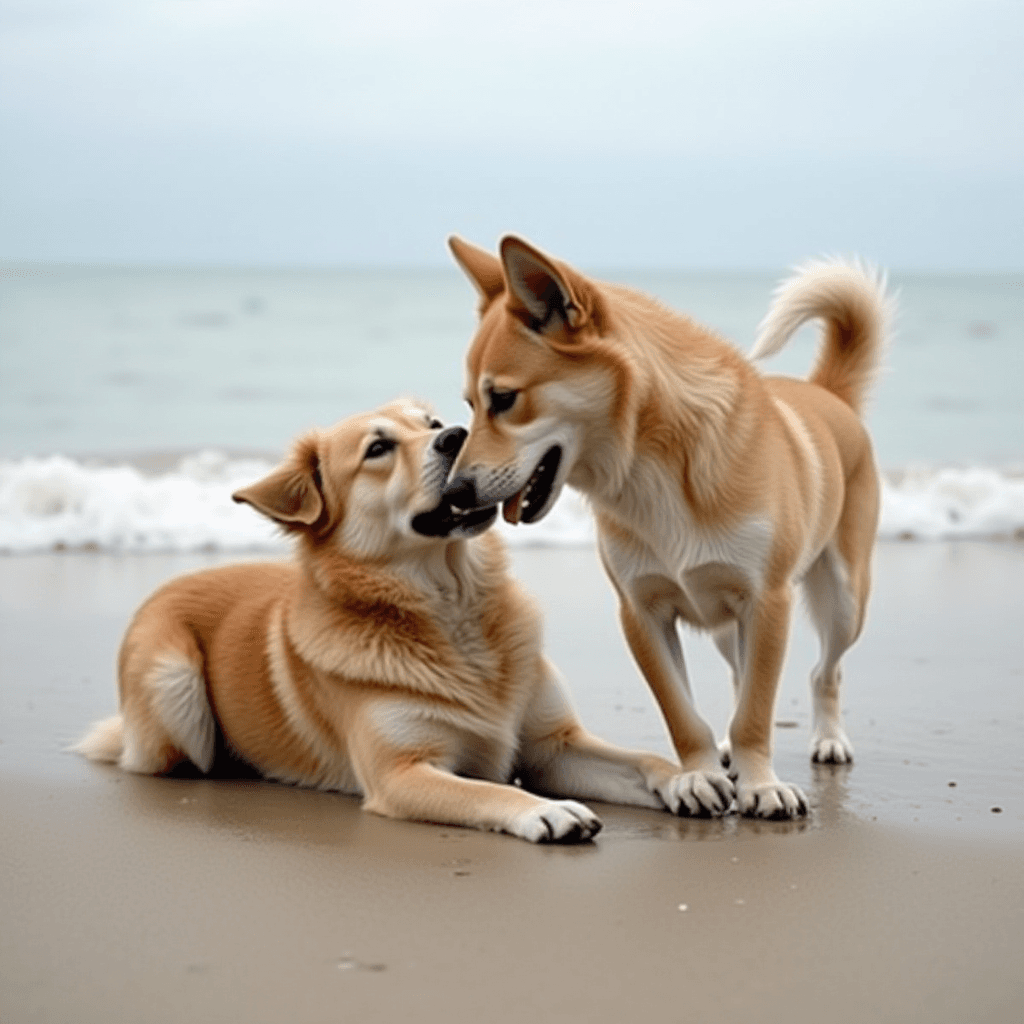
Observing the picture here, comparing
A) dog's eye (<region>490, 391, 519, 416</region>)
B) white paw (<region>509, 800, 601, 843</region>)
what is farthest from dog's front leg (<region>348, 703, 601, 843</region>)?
dog's eye (<region>490, 391, 519, 416</region>)

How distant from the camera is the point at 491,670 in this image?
4.21 m

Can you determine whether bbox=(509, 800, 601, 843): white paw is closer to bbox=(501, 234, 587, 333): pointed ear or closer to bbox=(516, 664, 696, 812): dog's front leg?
bbox=(516, 664, 696, 812): dog's front leg

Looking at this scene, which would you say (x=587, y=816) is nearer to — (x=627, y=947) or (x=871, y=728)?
(x=627, y=947)

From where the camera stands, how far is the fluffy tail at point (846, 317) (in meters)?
5.09

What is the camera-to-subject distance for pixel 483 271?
160 inches

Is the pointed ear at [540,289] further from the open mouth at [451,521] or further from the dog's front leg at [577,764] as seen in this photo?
the dog's front leg at [577,764]

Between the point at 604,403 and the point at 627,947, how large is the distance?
52.9 inches

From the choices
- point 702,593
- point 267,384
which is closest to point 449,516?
point 702,593

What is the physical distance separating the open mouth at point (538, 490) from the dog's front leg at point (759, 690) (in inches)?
22.6

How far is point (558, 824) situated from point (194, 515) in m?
6.32

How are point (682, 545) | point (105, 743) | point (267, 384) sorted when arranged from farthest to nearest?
1. point (267, 384)
2. point (105, 743)
3. point (682, 545)

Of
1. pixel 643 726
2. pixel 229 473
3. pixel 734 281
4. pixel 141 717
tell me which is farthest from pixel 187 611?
pixel 734 281

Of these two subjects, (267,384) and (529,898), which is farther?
(267,384)

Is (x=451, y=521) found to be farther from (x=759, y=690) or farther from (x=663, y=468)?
(x=759, y=690)
